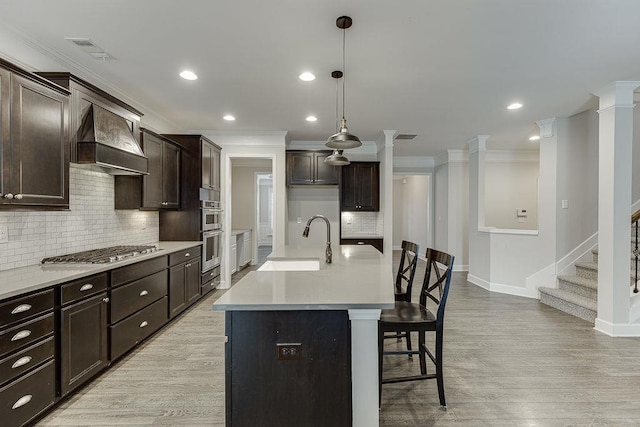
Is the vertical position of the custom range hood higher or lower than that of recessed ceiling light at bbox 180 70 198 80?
lower

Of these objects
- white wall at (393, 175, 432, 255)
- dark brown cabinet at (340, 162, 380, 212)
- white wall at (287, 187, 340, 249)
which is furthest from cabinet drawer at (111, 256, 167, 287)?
white wall at (393, 175, 432, 255)

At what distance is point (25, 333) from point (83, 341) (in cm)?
50

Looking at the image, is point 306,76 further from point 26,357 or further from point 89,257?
point 26,357

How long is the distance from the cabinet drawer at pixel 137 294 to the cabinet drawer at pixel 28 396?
635 millimetres

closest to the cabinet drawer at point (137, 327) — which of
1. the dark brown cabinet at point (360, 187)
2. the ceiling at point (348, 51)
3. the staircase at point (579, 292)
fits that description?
the ceiling at point (348, 51)

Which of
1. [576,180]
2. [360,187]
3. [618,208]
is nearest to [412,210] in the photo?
[360,187]

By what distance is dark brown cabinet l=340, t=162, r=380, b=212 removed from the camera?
245 inches

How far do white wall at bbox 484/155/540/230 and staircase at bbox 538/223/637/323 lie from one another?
2.51m

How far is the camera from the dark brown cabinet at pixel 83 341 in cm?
214

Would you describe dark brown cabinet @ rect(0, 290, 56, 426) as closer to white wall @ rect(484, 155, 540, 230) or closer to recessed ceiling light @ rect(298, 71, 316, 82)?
recessed ceiling light @ rect(298, 71, 316, 82)

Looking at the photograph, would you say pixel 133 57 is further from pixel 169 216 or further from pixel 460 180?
pixel 460 180

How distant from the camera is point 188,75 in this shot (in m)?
3.18

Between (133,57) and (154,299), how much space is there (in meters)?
2.32

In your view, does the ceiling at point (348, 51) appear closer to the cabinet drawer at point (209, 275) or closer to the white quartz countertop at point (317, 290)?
the white quartz countertop at point (317, 290)
